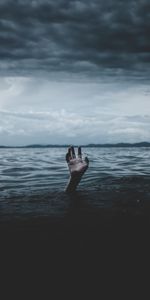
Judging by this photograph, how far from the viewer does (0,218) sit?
7.67 metres

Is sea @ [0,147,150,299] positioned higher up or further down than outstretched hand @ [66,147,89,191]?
further down

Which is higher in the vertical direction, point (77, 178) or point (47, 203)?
point (77, 178)

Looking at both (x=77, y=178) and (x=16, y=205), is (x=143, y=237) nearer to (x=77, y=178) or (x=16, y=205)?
(x=77, y=178)

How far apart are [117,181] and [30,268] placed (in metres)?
9.06

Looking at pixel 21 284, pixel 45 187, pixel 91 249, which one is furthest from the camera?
pixel 45 187

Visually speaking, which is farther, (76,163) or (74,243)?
(76,163)

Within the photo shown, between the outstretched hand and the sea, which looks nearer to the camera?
the sea

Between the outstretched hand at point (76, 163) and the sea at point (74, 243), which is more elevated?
the outstretched hand at point (76, 163)

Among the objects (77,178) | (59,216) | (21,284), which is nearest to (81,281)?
(21,284)

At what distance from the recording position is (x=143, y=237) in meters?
6.46

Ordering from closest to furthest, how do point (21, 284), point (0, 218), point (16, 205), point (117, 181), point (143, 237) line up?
point (21, 284) → point (143, 237) → point (0, 218) → point (16, 205) → point (117, 181)

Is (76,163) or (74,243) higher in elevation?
(76,163)

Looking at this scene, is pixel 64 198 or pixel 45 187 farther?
pixel 45 187

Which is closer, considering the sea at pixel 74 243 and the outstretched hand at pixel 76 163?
the sea at pixel 74 243
